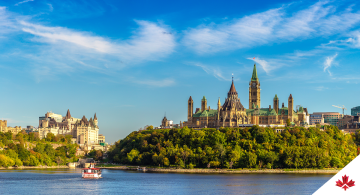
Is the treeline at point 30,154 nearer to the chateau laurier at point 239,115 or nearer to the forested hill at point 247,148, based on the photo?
the forested hill at point 247,148

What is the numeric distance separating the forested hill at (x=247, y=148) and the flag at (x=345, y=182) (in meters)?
110

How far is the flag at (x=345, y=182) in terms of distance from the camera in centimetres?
575

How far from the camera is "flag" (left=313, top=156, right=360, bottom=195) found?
5746 millimetres

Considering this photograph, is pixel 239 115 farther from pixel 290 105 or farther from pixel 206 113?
pixel 290 105

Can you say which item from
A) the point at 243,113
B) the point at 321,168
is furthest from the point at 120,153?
the point at 321,168

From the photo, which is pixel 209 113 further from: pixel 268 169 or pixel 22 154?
pixel 22 154

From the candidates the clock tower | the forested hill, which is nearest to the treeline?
the forested hill

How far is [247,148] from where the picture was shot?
12175cm

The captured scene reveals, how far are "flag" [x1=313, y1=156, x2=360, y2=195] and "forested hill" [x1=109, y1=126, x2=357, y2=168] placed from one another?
10950 centimetres

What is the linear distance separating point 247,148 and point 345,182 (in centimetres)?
11856

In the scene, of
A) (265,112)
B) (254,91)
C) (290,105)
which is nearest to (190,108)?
(254,91)

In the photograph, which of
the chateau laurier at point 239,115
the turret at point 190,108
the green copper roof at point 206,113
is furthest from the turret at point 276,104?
the turret at point 190,108

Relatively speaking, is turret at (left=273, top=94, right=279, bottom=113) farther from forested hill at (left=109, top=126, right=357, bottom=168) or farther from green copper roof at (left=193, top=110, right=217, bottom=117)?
green copper roof at (left=193, top=110, right=217, bottom=117)

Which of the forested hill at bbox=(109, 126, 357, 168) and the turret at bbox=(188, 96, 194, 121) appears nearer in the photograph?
the forested hill at bbox=(109, 126, 357, 168)
